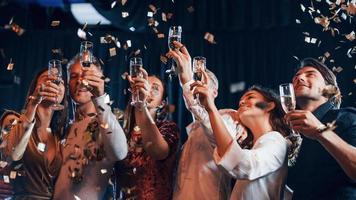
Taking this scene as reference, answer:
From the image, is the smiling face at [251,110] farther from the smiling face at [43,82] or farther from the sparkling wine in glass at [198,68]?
the smiling face at [43,82]

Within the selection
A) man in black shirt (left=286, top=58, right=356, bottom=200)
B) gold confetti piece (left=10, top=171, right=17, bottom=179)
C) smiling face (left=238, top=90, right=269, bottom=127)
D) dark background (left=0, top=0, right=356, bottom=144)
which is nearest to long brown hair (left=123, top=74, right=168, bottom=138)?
smiling face (left=238, top=90, right=269, bottom=127)

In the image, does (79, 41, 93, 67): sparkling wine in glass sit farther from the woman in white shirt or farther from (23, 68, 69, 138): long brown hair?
the woman in white shirt

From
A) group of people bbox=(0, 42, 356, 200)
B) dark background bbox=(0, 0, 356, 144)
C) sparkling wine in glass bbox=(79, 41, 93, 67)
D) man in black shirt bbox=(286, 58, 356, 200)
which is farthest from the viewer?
dark background bbox=(0, 0, 356, 144)

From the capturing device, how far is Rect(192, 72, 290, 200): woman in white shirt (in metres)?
2.35

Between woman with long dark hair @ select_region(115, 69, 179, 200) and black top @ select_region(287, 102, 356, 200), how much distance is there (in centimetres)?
57

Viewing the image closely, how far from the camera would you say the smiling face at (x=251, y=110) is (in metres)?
2.69

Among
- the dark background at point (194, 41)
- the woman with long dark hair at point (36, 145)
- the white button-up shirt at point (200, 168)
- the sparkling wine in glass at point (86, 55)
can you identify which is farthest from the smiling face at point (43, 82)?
the dark background at point (194, 41)

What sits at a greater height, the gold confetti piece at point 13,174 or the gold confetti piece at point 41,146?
the gold confetti piece at point 41,146

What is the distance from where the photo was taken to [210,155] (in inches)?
106

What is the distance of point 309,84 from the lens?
106 inches

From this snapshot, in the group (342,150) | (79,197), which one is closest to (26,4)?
(79,197)

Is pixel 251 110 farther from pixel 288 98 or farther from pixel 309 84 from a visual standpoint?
pixel 288 98

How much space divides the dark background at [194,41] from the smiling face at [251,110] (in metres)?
1.74

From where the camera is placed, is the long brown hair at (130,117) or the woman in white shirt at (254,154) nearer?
the woman in white shirt at (254,154)
